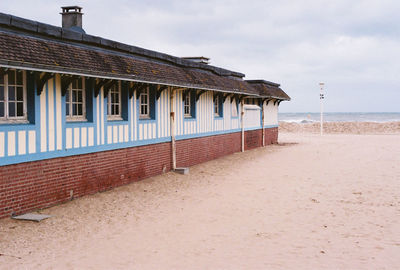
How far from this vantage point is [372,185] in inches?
448

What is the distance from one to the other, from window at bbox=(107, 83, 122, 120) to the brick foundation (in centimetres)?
88

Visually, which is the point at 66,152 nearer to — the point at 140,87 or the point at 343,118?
the point at 140,87

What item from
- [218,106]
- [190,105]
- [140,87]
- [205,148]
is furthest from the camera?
[218,106]

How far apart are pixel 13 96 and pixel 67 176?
80.2 inches

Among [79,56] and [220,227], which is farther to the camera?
[79,56]

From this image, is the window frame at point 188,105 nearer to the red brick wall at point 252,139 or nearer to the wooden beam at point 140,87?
the wooden beam at point 140,87

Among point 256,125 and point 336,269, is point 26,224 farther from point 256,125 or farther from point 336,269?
point 256,125

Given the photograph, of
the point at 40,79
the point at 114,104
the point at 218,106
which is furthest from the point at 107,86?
the point at 218,106

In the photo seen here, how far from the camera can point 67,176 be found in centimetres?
884

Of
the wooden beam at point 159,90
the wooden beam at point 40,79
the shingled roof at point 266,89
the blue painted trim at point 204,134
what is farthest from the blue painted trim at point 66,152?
the shingled roof at point 266,89

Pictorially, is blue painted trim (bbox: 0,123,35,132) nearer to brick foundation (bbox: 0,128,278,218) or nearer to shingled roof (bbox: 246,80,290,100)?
brick foundation (bbox: 0,128,278,218)

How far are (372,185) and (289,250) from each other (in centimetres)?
638

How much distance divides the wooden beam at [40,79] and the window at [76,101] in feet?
3.72

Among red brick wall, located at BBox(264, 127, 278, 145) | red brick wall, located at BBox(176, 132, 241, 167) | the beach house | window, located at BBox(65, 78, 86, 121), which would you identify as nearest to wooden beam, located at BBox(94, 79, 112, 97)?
the beach house
